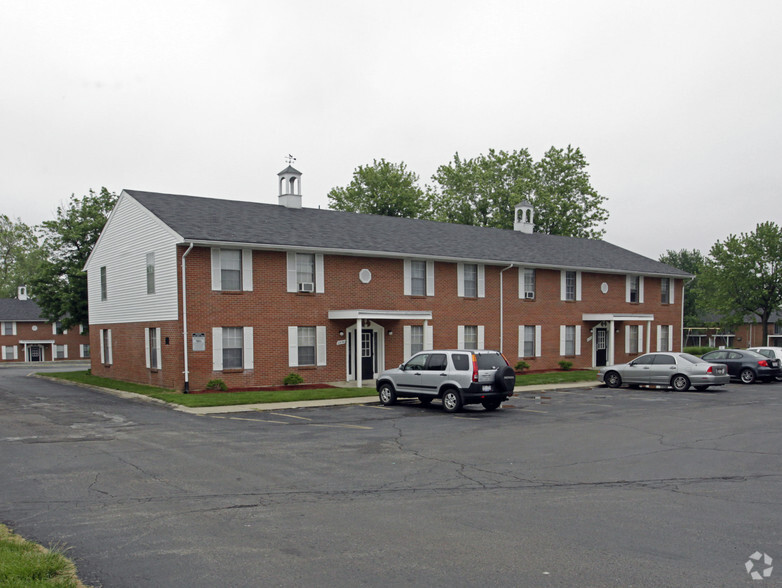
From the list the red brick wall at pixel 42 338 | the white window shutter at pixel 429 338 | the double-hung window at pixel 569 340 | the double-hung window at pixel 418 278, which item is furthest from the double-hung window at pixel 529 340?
the red brick wall at pixel 42 338

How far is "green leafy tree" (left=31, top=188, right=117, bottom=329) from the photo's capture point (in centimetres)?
3719

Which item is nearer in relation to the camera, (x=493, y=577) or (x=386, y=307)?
(x=493, y=577)

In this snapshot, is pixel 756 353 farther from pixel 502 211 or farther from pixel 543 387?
pixel 502 211

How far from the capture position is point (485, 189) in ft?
191

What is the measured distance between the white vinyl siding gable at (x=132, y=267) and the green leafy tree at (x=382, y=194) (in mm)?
27063

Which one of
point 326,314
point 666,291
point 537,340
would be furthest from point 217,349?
point 666,291

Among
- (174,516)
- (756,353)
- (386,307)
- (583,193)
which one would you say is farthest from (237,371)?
(583,193)

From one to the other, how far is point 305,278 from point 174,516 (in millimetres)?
19024

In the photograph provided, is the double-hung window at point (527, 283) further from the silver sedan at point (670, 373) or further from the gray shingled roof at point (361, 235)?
the silver sedan at point (670, 373)

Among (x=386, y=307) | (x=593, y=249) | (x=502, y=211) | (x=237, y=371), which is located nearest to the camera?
(x=237, y=371)

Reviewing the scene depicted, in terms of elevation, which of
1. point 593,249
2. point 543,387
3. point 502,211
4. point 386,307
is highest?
point 502,211

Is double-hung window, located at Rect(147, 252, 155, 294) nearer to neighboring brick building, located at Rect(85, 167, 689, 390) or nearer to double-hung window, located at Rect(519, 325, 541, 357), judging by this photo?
neighboring brick building, located at Rect(85, 167, 689, 390)

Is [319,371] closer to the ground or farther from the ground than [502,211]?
closer to the ground

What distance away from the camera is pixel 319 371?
26891 millimetres
